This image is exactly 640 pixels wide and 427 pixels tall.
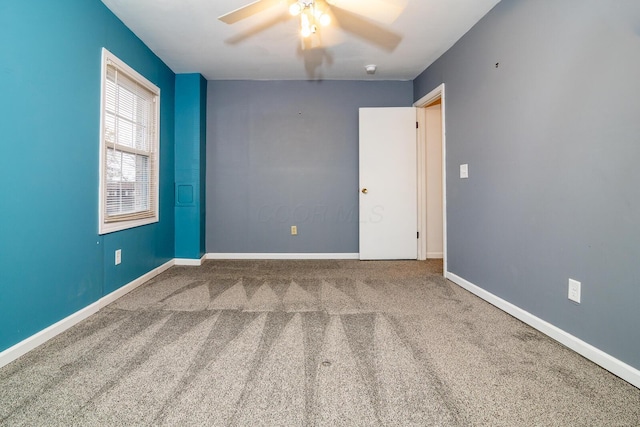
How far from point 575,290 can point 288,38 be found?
9.83 feet

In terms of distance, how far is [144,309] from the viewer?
208 cm

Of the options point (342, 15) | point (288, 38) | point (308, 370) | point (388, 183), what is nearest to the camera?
point (308, 370)

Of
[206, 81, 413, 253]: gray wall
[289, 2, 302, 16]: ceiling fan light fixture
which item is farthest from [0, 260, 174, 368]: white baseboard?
[289, 2, 302, 16]: ceiling fan light fixture

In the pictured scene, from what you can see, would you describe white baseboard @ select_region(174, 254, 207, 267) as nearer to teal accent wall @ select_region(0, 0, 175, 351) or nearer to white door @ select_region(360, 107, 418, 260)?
teal accent wall @ select_region(0, 0, 175, 351)

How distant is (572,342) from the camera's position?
5.03 feet

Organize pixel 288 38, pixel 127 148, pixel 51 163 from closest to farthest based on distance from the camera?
1. pixel 51 163
2. pixel 127 148
3. pixel 288 38

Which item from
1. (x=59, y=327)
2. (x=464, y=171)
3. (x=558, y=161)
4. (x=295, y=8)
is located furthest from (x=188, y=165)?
(x=558, y=161)

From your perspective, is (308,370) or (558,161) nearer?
(308,370)

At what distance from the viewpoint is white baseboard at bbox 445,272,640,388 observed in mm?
1274

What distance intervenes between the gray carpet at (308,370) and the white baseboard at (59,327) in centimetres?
5

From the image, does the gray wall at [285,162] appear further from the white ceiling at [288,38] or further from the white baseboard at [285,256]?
the white ceiling at [288,38]

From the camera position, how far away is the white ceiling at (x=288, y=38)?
2.15m

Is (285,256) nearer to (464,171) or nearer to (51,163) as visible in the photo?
(464,171)

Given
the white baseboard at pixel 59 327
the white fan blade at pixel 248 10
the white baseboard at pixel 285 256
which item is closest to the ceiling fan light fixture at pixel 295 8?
the white fan blade at pixel 248 10
